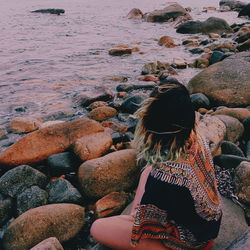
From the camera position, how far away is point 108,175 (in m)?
3.65

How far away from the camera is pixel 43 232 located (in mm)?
3021

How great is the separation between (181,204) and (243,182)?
49.7 inches

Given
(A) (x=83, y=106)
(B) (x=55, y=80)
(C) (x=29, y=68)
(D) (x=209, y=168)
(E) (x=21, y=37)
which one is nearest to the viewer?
(D) (x=209, y=168)

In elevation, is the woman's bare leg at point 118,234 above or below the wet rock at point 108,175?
above

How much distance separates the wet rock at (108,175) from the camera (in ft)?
11.9

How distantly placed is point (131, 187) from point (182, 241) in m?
1.47

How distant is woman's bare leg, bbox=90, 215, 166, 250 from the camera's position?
2.39 metres

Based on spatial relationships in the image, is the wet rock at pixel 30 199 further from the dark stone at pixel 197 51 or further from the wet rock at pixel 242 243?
the dark stone at pixel 197 51

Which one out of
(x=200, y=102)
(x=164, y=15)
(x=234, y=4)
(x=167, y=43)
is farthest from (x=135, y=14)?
(x=200, y=102)

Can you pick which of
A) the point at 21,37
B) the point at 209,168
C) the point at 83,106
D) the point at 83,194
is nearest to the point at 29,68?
the point at 83,106

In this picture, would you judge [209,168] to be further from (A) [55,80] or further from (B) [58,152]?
(A) [55,80]

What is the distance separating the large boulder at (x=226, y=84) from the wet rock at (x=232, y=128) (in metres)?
1.73

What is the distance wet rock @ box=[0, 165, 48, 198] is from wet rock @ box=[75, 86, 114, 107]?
3213mm

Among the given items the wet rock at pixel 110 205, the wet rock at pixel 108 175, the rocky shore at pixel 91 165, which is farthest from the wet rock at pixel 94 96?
the wet rock at pixel 110 205
